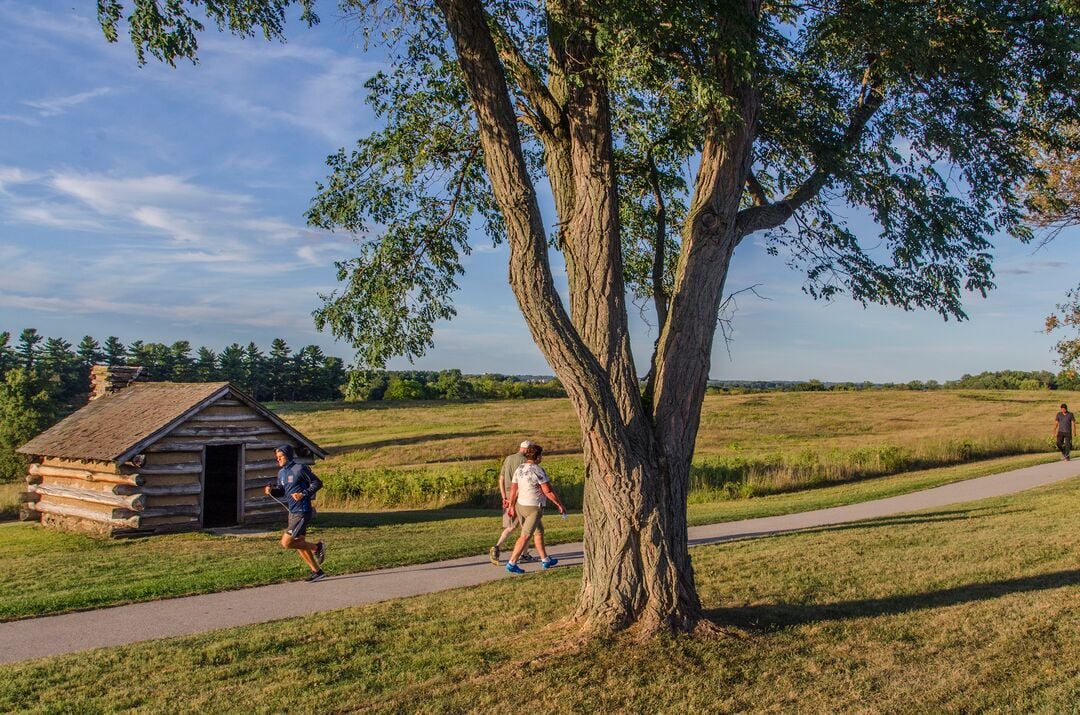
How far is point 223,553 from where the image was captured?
50.7 feet

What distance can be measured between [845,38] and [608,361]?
13.7 ft

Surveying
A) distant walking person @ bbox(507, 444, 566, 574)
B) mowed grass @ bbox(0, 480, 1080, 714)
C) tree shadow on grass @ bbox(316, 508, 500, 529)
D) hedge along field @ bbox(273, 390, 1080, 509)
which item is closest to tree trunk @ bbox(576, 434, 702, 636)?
mowed grass @ bbox(0, 480, 1080, 714)

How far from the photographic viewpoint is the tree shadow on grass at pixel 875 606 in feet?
28.1

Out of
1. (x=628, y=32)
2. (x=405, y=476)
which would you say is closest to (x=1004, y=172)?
(x=628, y=32)

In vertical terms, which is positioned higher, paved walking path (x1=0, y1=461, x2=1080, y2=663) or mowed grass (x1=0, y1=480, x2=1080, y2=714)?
mowed grass (x1=0, y1=480, x2=1080, y2=714)

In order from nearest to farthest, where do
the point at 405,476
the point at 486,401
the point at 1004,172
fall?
the point at 1004,172, the point at 405,476, the point at 486,401

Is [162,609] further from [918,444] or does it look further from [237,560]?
[918,444]

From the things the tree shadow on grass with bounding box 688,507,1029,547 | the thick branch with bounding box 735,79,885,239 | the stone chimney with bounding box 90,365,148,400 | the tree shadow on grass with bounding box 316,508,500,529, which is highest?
the thick branch with bounding box 735,79,885,239

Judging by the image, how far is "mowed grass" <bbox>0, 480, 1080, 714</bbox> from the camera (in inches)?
257

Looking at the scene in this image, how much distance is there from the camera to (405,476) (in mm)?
29562

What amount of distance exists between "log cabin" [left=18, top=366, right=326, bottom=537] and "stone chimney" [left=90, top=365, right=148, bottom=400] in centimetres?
112

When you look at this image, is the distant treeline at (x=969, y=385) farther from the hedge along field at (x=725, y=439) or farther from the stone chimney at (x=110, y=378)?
the stone chimney at (x=110, y=378)

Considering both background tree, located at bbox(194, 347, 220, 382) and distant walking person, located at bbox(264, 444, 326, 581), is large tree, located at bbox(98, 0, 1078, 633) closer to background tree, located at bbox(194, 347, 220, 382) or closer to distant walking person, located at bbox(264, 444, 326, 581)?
A: distant walking person, located at bbox(264, 444, 326, 581)

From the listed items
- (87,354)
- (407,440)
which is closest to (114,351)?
(87,354)
